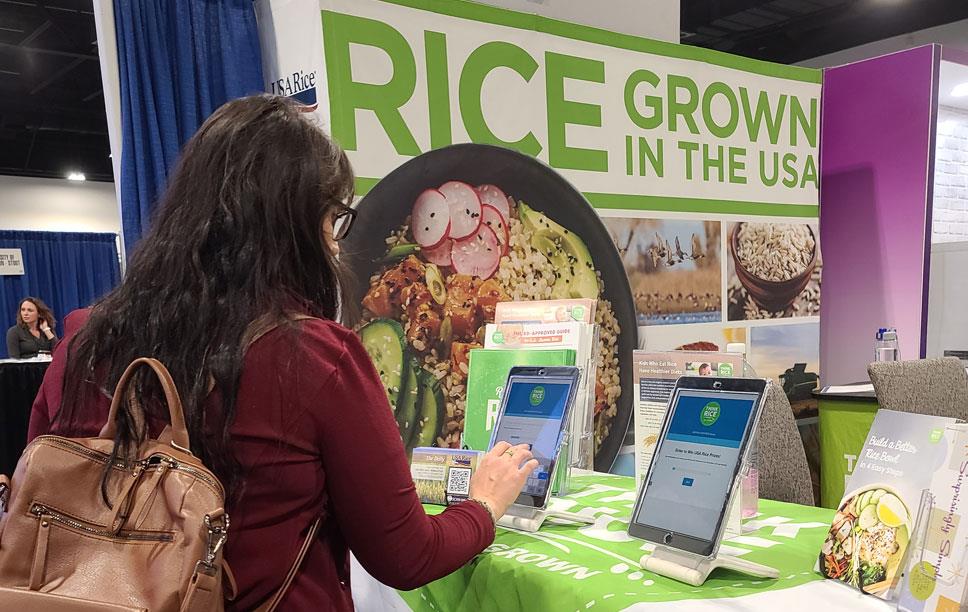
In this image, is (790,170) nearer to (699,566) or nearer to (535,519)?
(535,519)

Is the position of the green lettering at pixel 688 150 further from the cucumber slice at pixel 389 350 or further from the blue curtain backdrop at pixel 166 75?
the blue curtain backdrop at pixel 166 75

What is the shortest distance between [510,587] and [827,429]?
2634 millimetres

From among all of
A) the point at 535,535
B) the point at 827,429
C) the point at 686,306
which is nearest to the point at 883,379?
the point at 827,429

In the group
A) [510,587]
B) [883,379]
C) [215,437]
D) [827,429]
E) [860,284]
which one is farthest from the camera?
[860,284]

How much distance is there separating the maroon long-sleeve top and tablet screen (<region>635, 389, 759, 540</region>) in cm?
41

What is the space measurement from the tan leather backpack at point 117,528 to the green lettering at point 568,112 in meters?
2.39

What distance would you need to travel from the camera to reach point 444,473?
1.63 metres

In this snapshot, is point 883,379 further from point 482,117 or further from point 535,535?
point 535,535

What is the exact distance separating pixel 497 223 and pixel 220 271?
1935 mm

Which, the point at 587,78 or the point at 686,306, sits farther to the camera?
the point at 686,306

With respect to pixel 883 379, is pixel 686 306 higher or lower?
higher

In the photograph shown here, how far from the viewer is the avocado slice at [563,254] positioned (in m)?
2.96

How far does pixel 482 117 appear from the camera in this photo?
287cm

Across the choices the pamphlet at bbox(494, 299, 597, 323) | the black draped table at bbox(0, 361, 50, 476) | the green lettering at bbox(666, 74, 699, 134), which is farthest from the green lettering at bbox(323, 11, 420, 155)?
the black draped table at bbox(0, 361, 50, 476)
